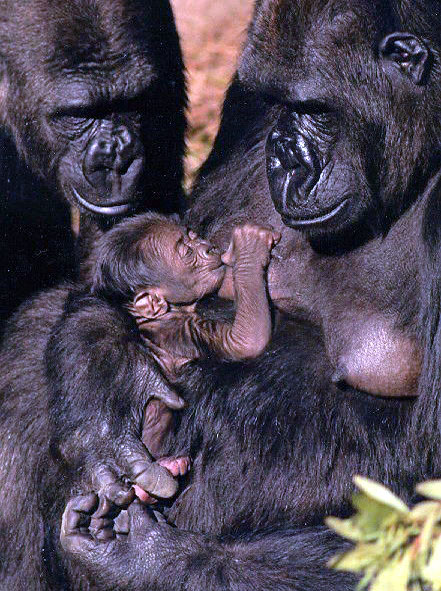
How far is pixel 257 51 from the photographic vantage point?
326 cm

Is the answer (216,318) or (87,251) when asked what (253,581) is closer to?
(216,318)

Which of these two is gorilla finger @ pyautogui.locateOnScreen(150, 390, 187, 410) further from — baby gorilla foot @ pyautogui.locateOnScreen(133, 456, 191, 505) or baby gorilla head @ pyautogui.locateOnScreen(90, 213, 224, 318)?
baby gorilla head @ pyautogui.locateOnScreen(90, 213, 224, 318)

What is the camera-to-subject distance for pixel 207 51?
8562 mm

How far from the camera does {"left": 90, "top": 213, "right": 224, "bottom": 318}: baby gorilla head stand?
3646 millimetres

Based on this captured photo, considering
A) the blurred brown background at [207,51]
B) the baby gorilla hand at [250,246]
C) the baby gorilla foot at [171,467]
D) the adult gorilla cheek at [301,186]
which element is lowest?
the blurred brown background at [207,51]

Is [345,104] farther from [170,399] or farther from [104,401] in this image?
[104,401]

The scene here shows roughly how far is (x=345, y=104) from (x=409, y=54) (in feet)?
0.78

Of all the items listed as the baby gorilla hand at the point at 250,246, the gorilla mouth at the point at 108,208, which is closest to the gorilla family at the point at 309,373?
the baby gorilla hand at the point at 250,246

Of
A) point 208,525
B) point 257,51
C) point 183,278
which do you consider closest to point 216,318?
point 183,278

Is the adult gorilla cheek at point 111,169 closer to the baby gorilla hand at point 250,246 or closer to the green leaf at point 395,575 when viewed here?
the baby gorilla hand at point 250,246

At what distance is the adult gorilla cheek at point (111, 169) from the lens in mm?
3826

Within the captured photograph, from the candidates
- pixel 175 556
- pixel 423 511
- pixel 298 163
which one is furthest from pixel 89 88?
pixel 423 511

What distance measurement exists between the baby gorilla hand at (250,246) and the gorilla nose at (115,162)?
1.57 feet

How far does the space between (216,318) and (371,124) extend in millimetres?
876
